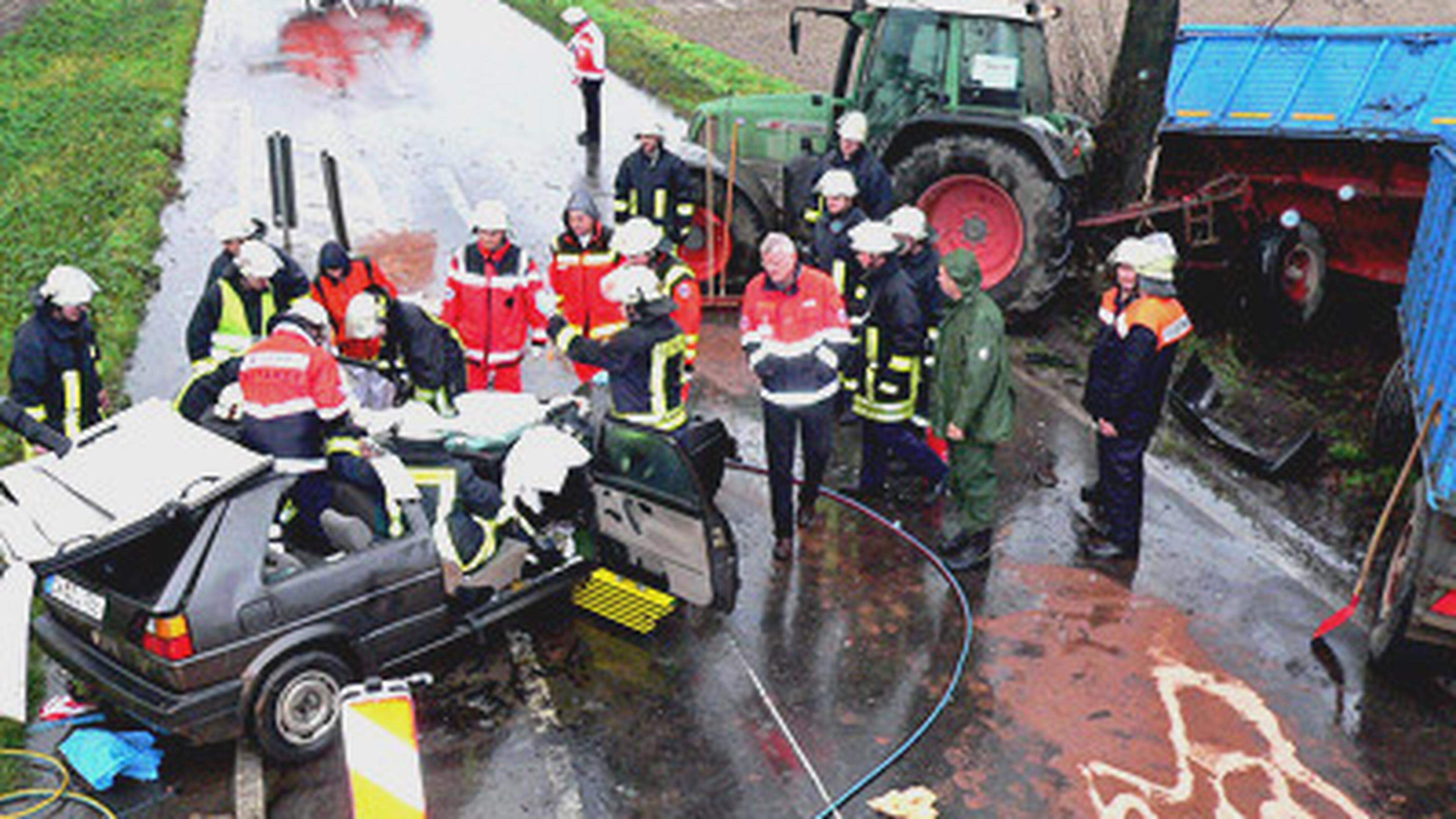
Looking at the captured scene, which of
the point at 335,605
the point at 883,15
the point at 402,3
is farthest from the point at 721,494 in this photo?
the point at 402,3

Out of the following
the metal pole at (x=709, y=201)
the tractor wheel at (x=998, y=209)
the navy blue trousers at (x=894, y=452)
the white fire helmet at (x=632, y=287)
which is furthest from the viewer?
the metal pole at (x=709, y=201)

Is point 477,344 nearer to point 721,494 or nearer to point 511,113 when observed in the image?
point 721,494

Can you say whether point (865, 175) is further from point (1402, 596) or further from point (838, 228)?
point (1402, 596)

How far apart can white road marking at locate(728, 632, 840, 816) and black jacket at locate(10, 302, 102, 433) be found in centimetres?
385

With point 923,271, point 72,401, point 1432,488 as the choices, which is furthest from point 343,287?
point 1432,488

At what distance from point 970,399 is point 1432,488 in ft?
7.57

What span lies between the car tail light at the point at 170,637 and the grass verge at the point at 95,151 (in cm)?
397

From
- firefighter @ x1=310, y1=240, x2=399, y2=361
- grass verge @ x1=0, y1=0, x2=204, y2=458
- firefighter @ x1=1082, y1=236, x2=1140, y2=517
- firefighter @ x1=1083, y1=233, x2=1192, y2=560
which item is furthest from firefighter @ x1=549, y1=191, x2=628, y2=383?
grass verge @ x1=0, y1=0, x2=204, y2=458

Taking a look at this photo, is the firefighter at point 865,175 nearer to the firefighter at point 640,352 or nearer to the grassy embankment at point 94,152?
the firefighter at point 640,352

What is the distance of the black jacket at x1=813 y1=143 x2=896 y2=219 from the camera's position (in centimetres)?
915

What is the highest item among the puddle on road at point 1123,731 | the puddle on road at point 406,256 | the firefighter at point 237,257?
the firefighter at point 237,257

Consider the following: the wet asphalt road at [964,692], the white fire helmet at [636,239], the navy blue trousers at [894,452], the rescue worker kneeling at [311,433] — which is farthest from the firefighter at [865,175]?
the rescue worker kneeling at [311,433]

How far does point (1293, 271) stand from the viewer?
1011 cm

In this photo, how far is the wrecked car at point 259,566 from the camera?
483cm
